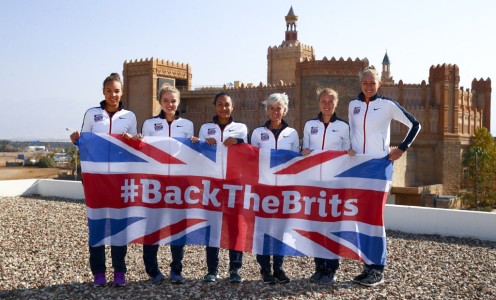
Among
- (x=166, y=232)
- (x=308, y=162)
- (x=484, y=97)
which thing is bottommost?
(x=166, y=232)

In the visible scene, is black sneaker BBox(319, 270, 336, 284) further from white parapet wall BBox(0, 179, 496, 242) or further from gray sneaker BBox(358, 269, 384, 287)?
white parapet wall BBox(0, 179, 496, 242)

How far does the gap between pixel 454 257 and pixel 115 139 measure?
18.7ft

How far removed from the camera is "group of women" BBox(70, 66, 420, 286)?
598cm

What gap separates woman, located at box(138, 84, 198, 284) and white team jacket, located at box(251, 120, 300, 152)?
802mm

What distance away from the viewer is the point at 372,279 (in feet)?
19.9

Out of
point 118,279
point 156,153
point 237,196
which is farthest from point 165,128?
point 118,279

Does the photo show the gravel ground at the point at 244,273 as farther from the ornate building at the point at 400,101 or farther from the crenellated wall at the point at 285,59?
the crenellated wall at the point at 285,59

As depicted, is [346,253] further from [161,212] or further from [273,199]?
[161,212]

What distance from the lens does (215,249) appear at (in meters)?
6.13

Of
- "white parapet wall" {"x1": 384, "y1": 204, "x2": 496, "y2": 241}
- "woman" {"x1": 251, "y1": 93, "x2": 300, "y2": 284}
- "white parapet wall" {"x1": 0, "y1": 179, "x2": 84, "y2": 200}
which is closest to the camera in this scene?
"woman" {"x1": 251, "y1": 93, "x2": 300, "y2": 284}

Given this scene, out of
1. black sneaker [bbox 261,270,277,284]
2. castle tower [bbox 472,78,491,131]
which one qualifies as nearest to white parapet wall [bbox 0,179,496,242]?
black sneaker [bbox 261,270,277,284]

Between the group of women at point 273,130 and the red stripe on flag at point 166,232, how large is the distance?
86mm

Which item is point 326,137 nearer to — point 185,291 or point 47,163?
point 185,291

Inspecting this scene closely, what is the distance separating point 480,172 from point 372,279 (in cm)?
3976
